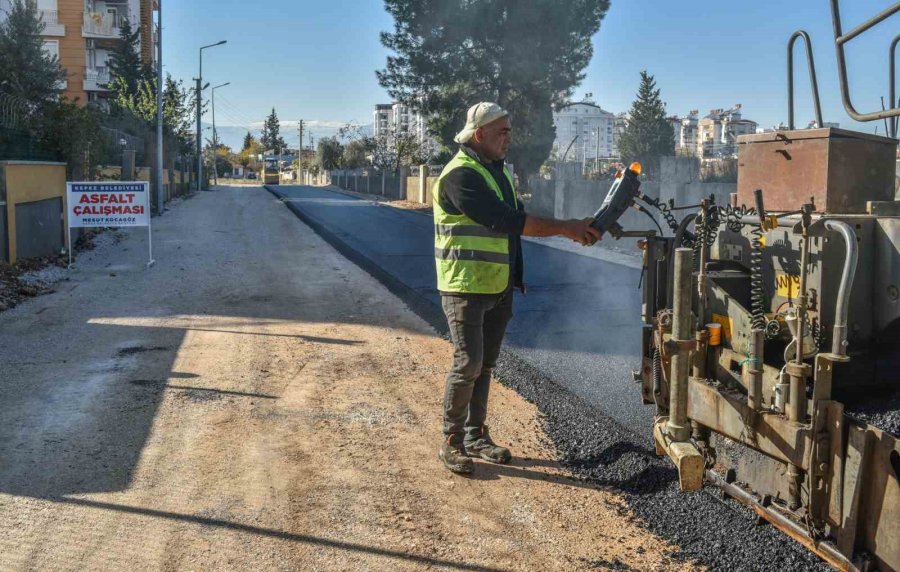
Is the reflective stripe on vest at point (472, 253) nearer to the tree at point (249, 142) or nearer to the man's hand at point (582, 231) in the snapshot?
the man's hand at point (582, 231)

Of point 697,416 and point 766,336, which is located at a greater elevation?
point 766,336

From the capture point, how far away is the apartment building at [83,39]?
163ft

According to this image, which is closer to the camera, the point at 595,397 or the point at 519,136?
the point at 595,397

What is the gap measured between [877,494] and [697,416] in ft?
2.78

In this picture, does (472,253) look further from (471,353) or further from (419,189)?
(419,189)

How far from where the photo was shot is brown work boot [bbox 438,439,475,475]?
4441 millimetres

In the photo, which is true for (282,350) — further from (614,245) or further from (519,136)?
(519,136)

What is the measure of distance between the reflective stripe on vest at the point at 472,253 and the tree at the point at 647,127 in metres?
50.4

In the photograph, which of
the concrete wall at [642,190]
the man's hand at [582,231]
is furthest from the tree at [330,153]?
the man's hand at [582,231]

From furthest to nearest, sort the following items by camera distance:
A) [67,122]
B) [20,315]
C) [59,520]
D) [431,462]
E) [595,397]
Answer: [67,122], [20,315], [595,397], [431,462], [59,520]

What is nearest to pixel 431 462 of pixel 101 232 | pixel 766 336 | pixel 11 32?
pixel 766 336

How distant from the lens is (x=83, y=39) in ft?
166

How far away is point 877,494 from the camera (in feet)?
8.98

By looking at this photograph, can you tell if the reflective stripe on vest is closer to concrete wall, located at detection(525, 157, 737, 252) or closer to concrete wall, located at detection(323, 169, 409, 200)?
concrete wall, located at detection(525, 157, 737, 252)
